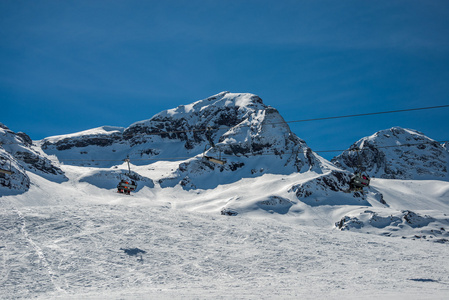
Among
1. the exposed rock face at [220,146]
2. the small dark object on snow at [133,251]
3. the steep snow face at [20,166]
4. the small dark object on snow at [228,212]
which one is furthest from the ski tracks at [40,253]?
the steep snow face at [20,166]

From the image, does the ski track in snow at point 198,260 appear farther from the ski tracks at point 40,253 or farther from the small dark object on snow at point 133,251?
the small dark object on snow at point 133,251

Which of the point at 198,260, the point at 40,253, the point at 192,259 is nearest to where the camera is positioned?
the point at 40,253

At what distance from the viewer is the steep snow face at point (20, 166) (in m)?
→ 84.5

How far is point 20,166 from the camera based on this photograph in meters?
99.3

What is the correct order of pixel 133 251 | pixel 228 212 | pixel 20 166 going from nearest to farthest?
pixel 133 251 → pixel 228 212 → pixel 20 166

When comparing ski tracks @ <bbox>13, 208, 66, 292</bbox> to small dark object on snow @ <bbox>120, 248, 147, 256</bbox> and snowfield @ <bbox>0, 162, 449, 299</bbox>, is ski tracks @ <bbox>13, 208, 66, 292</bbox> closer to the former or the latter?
snowfield @ <bbox>0, 162, 449, 299</bbox>

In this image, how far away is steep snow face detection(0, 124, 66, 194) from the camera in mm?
84488

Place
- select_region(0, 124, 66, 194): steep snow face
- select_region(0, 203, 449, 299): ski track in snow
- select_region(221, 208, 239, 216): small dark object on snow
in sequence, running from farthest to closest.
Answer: select_region(0, 124, 66, 194): steep snow face, select_region(221, 208, 239, 216): small dark object on snow, select_region(0, 203, 449, 299): ski track in snow

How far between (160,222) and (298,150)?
93.5 metres

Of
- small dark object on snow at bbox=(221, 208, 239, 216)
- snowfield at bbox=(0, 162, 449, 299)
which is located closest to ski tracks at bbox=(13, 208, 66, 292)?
snowfield at bbox=(0, 162, 449, 299)

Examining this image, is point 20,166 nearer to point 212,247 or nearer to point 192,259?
point 212,247

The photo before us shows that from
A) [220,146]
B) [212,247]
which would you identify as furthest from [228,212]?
[220,146]

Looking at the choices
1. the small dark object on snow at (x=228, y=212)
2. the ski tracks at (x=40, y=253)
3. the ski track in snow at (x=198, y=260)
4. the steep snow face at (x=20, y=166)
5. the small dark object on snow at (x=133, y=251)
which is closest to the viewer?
the ski track in snow at (x=198, y=260)

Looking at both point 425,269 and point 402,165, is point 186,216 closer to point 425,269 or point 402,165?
point 425,269
